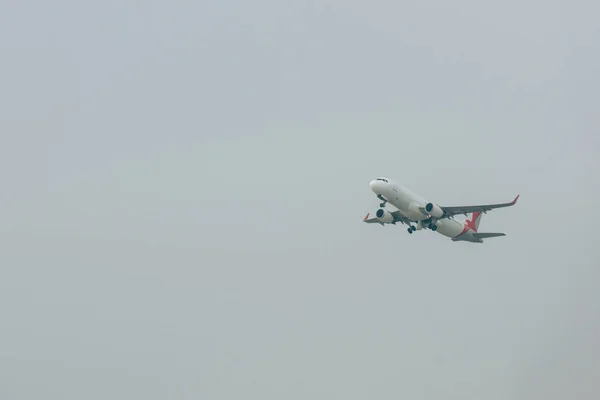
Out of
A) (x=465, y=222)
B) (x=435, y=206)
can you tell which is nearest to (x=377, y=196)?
(x=435, y=206)

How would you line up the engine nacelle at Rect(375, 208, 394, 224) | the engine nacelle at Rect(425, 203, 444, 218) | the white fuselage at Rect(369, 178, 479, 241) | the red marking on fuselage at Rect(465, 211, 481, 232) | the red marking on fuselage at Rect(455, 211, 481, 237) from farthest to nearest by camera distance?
1. the red marking on fuselage at Rect(465, 211, 481, 232)
2. the red marking on fuselage at Rect(455, 211, 481, 237)
3. the engine nacelle at Rect(375, 208, 394, 224)
4. the engine nacelle at Rect(425, 203, 444, 218)
5. the white fuselage at Rect(369, 178, 479, 241)

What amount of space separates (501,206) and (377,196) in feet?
50.6

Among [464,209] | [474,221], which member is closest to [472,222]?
[474,221]

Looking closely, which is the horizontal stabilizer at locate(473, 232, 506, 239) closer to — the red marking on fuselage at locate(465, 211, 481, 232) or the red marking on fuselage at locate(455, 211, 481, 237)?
the red marking on fuselage at locate(455, 211, 481, 237)

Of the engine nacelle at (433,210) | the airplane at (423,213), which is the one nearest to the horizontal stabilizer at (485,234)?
the airplane at (423,213)

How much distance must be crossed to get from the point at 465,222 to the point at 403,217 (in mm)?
11088

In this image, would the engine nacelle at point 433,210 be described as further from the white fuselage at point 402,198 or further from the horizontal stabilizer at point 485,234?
the horizontal stabilizer at point 485,234

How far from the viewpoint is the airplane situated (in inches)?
5118

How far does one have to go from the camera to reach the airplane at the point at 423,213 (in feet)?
427

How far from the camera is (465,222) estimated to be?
474 ft

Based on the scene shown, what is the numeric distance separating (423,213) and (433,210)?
139 cm

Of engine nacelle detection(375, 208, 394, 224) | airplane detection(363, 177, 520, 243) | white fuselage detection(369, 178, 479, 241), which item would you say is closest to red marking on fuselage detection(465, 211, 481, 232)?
airplane detection(363, 177, 520, 243)

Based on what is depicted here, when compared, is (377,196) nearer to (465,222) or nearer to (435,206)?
(435,206)

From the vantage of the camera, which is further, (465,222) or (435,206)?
(465,222)
